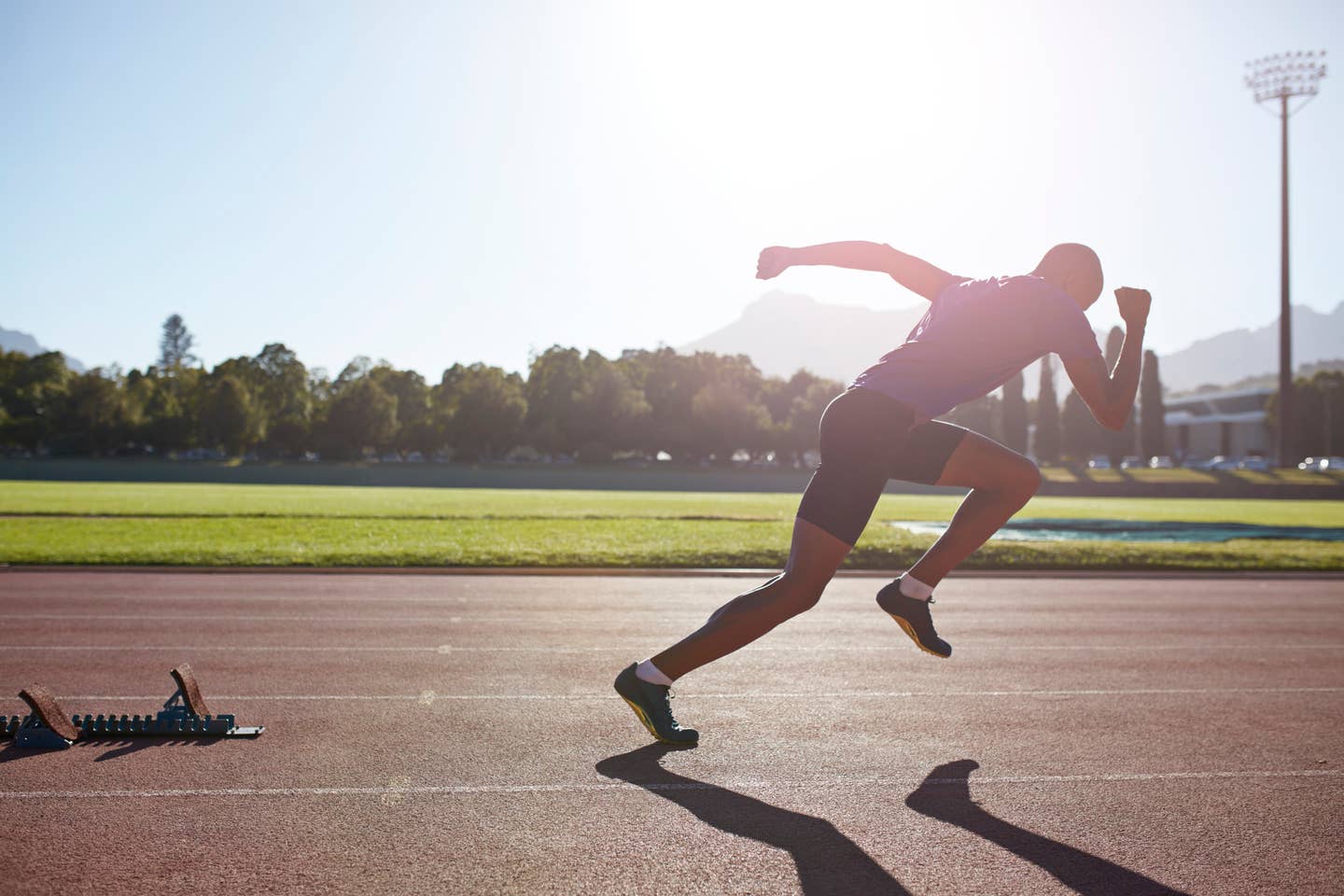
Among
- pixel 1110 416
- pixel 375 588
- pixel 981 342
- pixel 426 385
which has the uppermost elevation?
pixel 426 385

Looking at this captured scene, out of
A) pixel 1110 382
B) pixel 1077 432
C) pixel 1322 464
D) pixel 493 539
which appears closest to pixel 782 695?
pixel 1110 382

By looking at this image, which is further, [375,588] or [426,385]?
[426,385]

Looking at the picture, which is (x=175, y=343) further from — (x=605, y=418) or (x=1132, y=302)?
(x=1132, y=302)

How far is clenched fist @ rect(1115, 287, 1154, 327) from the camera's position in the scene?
4.05 meters

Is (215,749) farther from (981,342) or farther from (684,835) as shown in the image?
(981,342)

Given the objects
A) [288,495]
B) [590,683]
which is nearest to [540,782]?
[590,683]

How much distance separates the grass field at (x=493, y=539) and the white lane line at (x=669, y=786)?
9161 millimetres

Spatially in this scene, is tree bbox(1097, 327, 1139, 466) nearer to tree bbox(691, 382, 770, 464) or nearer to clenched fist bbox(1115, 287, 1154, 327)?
tree bbox(691, 382, 770, 464)

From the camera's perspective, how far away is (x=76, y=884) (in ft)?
9.59

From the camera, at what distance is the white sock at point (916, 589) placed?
446 centimetres

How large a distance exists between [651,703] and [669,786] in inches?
15.5

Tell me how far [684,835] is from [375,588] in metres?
7.90

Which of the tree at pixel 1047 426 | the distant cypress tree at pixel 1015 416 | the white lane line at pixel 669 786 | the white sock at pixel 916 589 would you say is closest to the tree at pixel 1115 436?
the tree at pixel 1047 426

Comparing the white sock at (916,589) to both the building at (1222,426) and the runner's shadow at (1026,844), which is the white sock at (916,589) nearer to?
the runner's shadow at (1026,844)
